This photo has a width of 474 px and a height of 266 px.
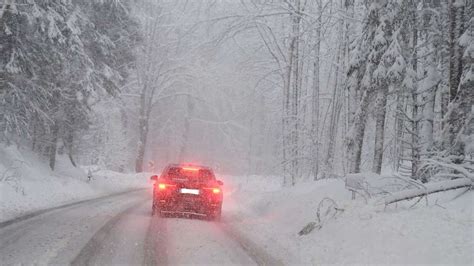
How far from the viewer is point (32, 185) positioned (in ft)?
A: 63.9

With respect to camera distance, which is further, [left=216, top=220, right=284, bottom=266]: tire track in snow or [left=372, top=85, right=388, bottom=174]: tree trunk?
[left=372, top=85, right=388, bottom=174]: tree trunk

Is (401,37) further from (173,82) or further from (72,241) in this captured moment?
(173,82)

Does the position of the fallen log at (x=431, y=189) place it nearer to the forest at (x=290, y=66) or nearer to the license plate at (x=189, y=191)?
the forest at (x=290, y=66)

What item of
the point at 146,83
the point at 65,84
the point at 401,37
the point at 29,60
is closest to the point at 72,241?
the point at 29,60

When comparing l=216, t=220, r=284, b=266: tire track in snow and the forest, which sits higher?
the forest

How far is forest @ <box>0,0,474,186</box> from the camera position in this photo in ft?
44.2

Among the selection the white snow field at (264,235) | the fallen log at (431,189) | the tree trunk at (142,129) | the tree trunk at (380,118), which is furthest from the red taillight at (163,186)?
the tree trunk at (142,129)

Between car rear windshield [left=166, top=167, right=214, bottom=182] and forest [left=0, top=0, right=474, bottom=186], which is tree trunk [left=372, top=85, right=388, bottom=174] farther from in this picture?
car rear windshield [left=166, top=167, right=214, bottom=182]

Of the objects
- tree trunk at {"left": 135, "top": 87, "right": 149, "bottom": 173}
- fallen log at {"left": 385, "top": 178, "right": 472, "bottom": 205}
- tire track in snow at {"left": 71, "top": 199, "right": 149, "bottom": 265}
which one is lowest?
tire track in snow at {"left": 71, "top": 199, "right": 149, "bottom": 265}

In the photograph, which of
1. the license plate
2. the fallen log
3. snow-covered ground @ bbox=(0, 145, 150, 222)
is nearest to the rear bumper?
the license plate

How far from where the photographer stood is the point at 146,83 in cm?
4322

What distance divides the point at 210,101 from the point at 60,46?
126 ft

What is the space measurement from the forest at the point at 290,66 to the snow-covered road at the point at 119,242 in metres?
4.36

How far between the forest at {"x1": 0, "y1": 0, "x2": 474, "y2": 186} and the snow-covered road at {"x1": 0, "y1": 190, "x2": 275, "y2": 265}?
4.36 meters
